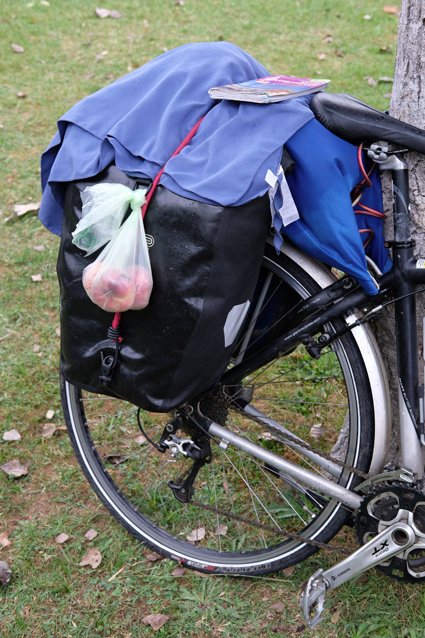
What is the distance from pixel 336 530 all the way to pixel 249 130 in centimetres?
125

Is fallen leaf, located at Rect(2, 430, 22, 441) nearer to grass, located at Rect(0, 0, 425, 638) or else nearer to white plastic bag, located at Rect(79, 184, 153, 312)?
grass, located at Rect(0, 0, 425, 638)

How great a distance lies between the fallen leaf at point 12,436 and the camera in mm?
3363

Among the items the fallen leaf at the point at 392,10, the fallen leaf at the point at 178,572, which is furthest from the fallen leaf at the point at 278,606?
the fallen leaf at the point at 392,10

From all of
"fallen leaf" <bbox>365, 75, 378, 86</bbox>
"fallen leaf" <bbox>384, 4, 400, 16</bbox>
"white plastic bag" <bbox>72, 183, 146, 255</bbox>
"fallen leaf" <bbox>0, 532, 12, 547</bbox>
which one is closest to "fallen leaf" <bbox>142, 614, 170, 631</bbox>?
"fallen leaf" <bbox>0, 532, 12, 547</bbox>

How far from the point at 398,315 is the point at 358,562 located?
0.75 meters

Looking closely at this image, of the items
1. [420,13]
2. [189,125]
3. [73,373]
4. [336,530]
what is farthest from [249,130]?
[336,530]

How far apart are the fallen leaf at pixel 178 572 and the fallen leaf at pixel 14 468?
774 millimetres

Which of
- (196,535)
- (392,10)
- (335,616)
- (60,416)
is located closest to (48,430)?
(60,416)

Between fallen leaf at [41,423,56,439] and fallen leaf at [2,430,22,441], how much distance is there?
0.10 metres

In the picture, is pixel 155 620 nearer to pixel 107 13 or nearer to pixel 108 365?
pixel 108 365

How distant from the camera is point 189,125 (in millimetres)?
2172

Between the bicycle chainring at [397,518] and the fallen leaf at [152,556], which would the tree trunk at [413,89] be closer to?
the bicycle chainring at [397,518]

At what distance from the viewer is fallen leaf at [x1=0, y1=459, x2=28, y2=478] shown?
321cm

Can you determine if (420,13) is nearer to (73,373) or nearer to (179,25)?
(73,373)
